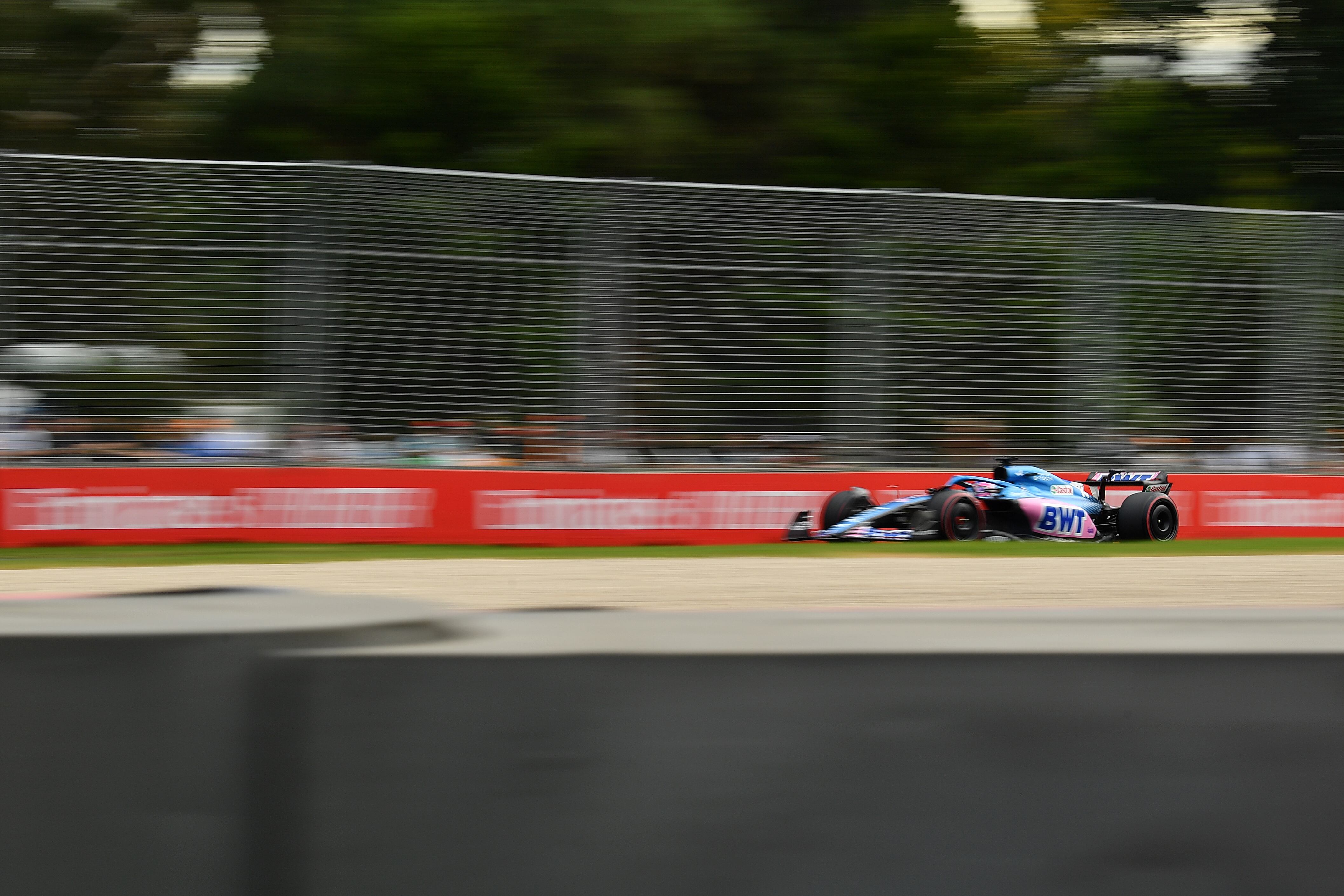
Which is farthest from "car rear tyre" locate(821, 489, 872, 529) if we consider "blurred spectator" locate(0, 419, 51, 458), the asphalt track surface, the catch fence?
"blurred spectator" locate(0, 419, 51, 458)

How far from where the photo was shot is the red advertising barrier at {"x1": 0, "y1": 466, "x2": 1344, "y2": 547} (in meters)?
8.31

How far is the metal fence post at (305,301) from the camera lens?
A: 28.9 feet

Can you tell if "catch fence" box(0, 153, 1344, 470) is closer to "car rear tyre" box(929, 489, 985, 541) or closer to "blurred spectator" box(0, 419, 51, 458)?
"blurred spectator" box(0, 419, 51, 458)

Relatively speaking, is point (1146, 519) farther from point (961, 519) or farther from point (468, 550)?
point (468, 550)

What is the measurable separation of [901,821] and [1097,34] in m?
18.7

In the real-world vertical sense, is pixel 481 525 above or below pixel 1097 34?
below

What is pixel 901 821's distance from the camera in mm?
1521

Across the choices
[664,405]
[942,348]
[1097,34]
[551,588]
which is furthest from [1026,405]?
[1097,34]

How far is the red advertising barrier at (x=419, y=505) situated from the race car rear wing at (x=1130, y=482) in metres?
0.36

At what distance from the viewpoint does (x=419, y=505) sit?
9.03 meters

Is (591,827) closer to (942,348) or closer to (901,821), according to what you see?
(901,821)

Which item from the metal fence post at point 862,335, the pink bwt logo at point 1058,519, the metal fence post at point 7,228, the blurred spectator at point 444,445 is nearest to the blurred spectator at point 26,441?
the metal fence post at point 7,228

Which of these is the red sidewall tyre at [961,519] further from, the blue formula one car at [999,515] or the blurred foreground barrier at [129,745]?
the blurred foreground barrier at [129,745]

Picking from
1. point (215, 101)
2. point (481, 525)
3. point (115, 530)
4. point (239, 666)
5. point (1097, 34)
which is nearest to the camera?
point (239, 666)
